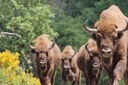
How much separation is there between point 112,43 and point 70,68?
47.3ft

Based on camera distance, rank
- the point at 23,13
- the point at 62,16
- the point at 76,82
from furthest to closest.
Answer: the point at 62,16 < the point at 23,13 < the point at 76,82

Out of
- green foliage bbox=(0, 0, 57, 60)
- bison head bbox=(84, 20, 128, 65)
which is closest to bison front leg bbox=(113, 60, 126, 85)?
bison head bbox=(84, 20, 128, 65)

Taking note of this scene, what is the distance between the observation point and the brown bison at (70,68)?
2703 centimetres

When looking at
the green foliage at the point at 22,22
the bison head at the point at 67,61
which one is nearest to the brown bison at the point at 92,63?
the bison head at the point at 67,61

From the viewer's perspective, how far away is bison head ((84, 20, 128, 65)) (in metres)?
13.1

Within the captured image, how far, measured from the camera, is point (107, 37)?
1313 centimetres

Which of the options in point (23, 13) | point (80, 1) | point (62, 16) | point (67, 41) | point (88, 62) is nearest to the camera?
point (88, 62)

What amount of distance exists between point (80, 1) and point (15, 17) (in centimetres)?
2984

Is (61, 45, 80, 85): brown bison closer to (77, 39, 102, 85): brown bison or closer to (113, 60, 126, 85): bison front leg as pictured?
(77, 39, 102, 85): brown bison

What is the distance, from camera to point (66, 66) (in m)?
27.6

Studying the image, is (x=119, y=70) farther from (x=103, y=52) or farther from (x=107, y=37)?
(x=107, y=37)

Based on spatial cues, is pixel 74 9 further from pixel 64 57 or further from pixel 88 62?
pixel 88 62

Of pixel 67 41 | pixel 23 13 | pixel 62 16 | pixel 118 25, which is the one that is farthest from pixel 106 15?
pixel 62 16

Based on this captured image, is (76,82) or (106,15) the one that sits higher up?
(106,15)
